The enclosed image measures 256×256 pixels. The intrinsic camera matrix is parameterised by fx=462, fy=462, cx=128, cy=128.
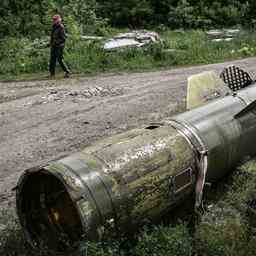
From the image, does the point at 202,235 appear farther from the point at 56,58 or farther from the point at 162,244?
the point at 56,58

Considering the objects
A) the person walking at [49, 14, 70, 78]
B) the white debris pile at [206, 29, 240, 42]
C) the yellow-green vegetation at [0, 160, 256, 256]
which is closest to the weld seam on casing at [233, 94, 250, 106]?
the yellow-green vegetation at [0, 160, 256, 256]

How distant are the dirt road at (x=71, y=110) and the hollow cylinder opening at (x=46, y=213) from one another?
163cm

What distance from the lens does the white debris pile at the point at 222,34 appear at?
2008 centimetres

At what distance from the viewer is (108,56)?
54.0ft

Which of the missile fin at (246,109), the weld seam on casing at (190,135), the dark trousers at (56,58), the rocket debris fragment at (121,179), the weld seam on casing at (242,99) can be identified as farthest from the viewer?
the dark trousers at (56,58)

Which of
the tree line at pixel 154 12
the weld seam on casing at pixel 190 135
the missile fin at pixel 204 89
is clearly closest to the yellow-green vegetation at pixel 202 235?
the weld seam on casing at pixel 190 135

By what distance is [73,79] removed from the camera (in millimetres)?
14445

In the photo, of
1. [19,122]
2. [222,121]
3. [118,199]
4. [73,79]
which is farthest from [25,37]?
[118,199]

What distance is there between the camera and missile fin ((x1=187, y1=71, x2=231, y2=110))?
24.9ft

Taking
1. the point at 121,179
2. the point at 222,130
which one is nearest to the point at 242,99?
the point at 222,130

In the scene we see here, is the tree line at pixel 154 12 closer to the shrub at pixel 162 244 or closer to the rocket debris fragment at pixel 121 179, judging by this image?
the rocket debris fragment at pixel 121 179

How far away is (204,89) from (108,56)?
918cm

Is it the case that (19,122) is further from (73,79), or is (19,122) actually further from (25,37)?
(25,37)

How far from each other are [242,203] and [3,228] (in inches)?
129
